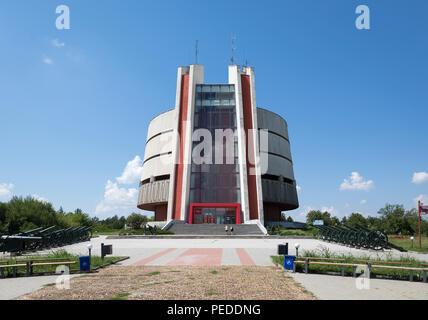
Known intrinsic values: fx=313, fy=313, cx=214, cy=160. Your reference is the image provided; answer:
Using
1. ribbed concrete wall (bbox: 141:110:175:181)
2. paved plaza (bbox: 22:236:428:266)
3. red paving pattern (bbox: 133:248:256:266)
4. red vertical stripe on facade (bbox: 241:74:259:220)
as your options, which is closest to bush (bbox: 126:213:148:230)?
ribbed concrete wall (bbox: 141:110:175:181)

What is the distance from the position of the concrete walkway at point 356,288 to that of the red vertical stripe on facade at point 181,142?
3784 centimetres

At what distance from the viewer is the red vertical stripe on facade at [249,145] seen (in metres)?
46.7

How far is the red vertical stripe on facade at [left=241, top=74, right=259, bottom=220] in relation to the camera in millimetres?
46719

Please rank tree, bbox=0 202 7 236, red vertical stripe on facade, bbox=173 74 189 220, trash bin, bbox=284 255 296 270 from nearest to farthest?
1. trash bin, bbox=284 255 296 270
2. tree, bbox=0 202 7 236
3. red vertical stripe on facade, bbox=173 74 189 220

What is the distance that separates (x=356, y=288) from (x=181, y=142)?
43198 mm

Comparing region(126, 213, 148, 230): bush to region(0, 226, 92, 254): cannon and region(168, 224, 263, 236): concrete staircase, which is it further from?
region(0, 226, 92, 254): cannon

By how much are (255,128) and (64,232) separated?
109ft

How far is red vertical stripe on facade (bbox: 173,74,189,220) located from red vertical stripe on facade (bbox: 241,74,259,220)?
383 inches

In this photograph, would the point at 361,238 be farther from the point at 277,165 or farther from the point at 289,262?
the point at 277,165

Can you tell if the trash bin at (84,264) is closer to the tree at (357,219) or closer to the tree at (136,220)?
the tree at (136,220)

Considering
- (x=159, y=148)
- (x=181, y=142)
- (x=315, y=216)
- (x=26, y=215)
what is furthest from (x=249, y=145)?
(x=315, y=216)

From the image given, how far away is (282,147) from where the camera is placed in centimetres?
5962

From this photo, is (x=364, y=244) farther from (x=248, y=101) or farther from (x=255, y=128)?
(x=248, y=101)
